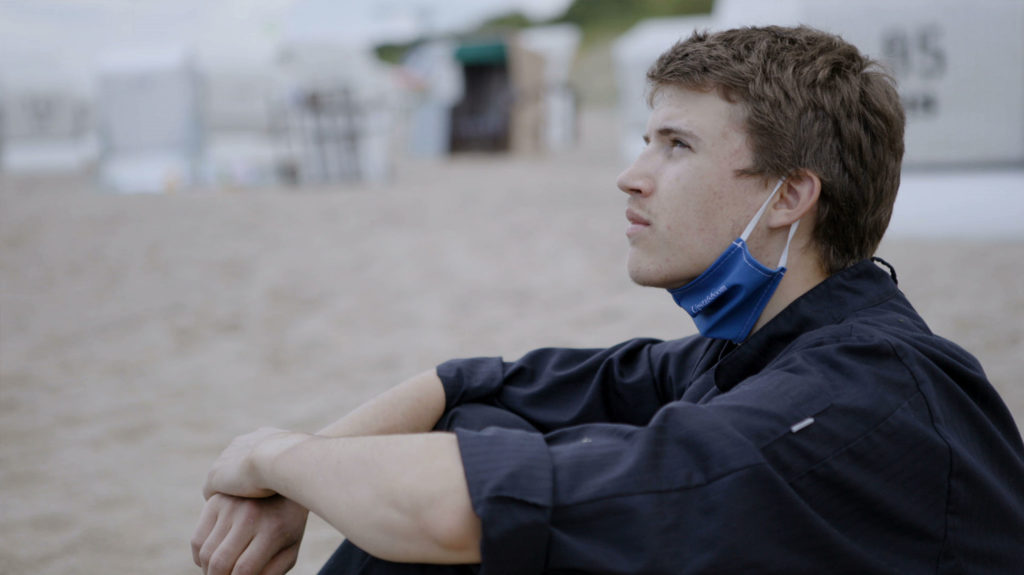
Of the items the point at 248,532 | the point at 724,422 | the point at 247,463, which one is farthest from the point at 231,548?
the point at 724,422

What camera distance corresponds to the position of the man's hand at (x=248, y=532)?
1.32 m

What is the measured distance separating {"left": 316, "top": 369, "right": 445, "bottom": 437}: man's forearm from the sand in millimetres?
985

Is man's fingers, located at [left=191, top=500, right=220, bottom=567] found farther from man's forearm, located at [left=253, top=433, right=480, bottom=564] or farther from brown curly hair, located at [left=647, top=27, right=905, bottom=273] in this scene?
brown curly hair, located at [left=647, top=27, right=905, bottom=273]

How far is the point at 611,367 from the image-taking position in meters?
1.54

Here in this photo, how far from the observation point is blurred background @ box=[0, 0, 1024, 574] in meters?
3.22

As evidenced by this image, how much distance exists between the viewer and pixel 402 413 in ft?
5.03

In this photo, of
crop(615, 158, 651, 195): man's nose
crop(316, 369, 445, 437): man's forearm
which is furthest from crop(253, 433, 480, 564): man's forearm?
crop(615, 158, 651, 195): man's nose

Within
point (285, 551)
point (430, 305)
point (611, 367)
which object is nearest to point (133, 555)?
point (285, 551)

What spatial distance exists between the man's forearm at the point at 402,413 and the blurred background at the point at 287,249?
0.93 m

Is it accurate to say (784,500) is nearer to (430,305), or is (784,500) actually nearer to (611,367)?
(611,367)

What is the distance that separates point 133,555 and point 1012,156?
639cm

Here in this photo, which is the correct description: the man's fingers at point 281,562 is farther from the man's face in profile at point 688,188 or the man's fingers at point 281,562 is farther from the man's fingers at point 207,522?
the man's face in profile at point 688,188

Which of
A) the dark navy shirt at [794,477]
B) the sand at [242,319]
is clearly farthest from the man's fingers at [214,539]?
the sand at [242,319]

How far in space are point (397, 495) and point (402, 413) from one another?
0.52 metres
